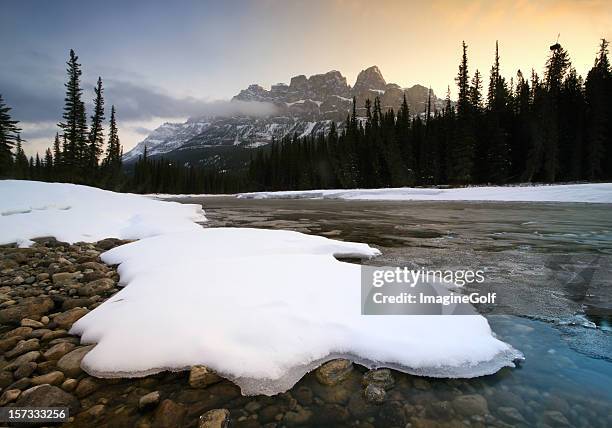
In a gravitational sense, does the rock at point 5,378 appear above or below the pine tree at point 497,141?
below

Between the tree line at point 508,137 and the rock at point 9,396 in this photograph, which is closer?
the rock at point 9,396

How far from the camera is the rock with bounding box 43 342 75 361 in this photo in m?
2.61

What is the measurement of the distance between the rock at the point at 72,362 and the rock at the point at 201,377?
98 cm

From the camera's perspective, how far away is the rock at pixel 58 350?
2.61 m

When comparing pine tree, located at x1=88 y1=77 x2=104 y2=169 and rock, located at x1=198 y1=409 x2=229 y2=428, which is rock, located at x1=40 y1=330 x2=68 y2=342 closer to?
rock, located at x1=198 y1=409 x2=229 y2=428

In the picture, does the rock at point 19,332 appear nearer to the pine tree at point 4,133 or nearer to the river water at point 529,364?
the river water at point 529,364

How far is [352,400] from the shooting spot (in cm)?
217

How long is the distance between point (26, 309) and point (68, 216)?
6.07 metres

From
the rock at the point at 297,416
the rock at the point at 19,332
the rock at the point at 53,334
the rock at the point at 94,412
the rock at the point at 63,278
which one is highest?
the rock at the point at 63,278

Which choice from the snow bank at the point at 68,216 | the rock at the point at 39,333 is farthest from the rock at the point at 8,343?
the snow bank at the point at 68,216

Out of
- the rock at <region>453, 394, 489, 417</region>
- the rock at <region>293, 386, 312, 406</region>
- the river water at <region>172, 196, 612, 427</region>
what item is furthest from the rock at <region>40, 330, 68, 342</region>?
the rock at <region>453, 394, 489, 417</region>

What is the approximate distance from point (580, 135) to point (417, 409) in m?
48.3

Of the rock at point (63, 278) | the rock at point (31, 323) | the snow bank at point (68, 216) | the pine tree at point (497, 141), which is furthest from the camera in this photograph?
the pine tree at point (497, 141)

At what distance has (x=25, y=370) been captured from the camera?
239 cm
